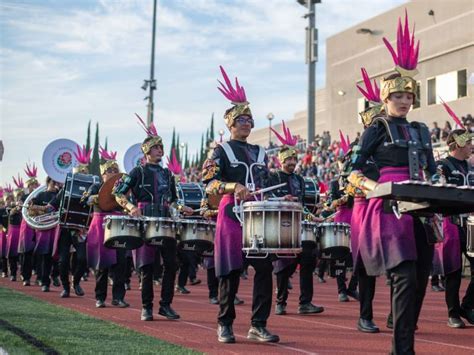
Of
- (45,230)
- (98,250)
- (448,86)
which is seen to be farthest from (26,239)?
(448,86)

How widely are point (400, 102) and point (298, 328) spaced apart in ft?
12.1

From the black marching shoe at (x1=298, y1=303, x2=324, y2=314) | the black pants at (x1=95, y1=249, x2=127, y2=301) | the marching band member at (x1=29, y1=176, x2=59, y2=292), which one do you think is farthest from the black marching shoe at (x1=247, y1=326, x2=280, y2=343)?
the marching band member at (x1=29, y1=176, x2=59, y2=292)

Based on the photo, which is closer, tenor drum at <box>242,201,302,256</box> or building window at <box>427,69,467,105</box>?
tenor drum at <box>242,201,302,256</box>

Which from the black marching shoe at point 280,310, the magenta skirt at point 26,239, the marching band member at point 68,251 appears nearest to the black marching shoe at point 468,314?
the black marching shoe at point 280,310

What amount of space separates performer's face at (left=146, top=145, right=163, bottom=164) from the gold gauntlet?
443cm

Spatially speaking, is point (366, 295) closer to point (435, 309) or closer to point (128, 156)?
point (435, 309)

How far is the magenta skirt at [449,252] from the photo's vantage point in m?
9.20

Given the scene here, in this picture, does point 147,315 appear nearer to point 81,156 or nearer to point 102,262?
point 102,262

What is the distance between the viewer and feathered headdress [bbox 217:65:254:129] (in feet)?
26.5

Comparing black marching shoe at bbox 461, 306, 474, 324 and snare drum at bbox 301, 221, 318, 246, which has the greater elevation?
snare drum at bbox 301, 221, 318, 246

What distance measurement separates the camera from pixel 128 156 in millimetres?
17828

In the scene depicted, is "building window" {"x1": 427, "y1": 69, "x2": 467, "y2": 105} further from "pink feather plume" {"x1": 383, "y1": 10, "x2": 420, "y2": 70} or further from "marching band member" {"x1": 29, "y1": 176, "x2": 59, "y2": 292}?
"pink feather plume" {"x1": 383, "y1": 10, "x2": 420, "y2": 70}

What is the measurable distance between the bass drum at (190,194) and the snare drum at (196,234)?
5.90 meters

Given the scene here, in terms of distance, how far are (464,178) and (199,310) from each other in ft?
13.3
